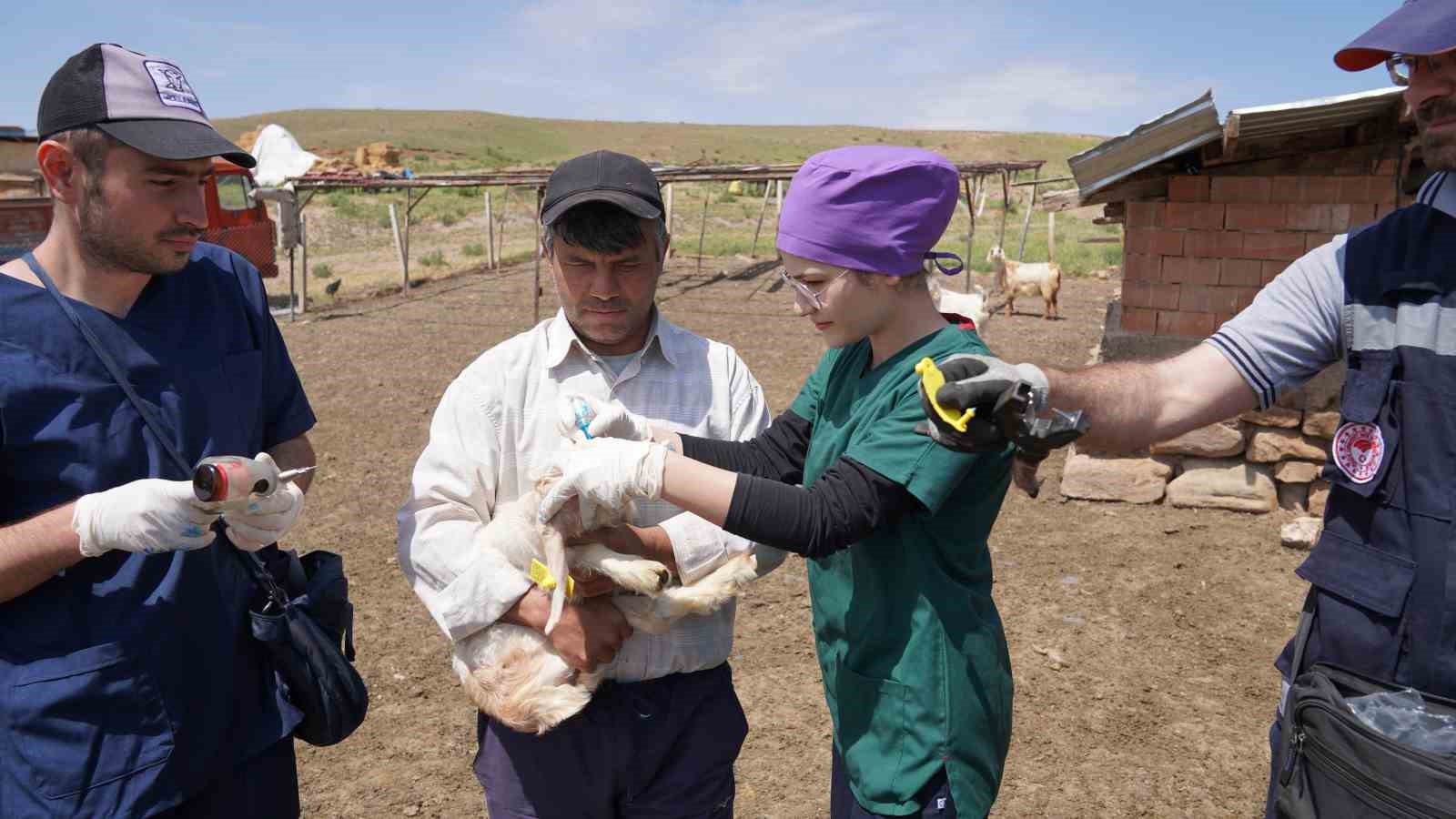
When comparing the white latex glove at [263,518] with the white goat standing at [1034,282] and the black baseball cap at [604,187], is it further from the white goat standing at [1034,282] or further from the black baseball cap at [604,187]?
the white goat standing at [1034,282]

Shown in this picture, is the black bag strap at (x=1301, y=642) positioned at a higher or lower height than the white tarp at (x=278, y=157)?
lower

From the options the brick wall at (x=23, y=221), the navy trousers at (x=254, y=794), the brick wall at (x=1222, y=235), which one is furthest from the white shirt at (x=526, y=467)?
the brick wall at (x=23, y=221)

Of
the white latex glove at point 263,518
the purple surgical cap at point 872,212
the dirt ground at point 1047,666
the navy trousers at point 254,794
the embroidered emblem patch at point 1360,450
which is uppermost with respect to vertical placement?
the purple surgical cap at point 872,212

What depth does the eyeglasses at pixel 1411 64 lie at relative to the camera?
1896mm

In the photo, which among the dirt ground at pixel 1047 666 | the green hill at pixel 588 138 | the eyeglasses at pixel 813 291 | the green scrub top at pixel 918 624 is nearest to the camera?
the green scrub top at pixel 918 624

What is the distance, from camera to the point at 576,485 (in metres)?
2.08

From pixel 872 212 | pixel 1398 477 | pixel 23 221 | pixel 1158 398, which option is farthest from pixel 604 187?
pixel 23 221

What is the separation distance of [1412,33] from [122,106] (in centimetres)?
264

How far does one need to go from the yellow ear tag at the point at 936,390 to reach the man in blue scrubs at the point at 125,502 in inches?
57.3

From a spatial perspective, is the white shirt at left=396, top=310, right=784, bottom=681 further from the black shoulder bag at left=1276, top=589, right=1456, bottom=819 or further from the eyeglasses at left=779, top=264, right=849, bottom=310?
the black shoulder bag at left=1276, top=589, right=1456, bottom=819

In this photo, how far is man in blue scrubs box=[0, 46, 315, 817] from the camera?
196 cm

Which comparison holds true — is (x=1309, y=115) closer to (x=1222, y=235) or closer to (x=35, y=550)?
(x=1222, y=235)

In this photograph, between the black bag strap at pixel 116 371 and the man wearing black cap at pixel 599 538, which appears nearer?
the black bag strap at pixel 116 371

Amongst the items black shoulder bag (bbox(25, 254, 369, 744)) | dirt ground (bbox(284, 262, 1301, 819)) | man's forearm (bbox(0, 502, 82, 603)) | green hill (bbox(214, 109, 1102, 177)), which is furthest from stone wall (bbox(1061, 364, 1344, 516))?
green hill (bbox(214, 109, 1102, 177))
